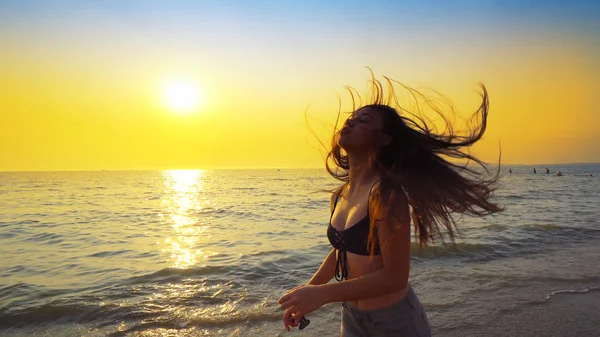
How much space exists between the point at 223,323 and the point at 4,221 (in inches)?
719

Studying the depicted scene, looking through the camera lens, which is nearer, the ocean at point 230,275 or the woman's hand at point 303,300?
the woman's hand at point 303,300

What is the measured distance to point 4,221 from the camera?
19000 mm

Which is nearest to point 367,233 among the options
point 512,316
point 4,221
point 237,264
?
point 512,316

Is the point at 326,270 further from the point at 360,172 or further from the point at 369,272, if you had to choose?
the point at 360,172

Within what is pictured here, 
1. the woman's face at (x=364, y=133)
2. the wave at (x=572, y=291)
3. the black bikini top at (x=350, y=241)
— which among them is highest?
the woman's face at (x=364, y=133)

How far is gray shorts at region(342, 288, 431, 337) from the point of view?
245 centimetres

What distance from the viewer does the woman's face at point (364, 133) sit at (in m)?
2.63

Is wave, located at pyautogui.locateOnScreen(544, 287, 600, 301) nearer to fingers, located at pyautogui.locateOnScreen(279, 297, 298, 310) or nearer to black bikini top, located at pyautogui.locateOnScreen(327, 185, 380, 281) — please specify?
black bikini top, located at pyautogui.locateOnScreen(327, 185, 380, 281)

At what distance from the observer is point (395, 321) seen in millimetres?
2449

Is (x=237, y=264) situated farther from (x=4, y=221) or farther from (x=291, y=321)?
(x=4, y=221)

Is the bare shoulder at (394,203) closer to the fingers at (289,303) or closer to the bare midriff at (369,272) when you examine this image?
the bare midriff at (369,272)

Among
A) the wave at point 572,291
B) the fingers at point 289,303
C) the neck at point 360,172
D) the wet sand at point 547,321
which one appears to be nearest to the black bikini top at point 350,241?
the neck at point 360,172

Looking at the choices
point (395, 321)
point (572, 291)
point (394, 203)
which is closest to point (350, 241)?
point (394, 203)

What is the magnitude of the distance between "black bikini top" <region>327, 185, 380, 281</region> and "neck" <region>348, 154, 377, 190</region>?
32 centimetres
